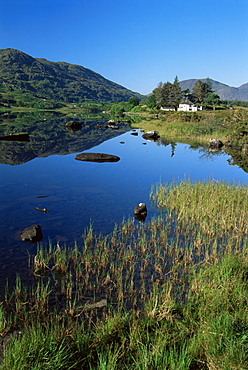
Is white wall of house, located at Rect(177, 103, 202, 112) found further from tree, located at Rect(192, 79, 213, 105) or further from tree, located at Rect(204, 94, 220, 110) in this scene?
tree, located at Rect(192, 79, 213, 105)

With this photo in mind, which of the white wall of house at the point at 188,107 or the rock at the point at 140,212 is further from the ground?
the white wall of house at the point at 188,107

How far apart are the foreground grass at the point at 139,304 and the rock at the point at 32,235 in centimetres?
266

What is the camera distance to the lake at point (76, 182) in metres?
16.8

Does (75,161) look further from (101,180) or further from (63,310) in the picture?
(63,310)

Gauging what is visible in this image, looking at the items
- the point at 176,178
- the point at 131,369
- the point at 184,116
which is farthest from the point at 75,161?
the point at 184,116

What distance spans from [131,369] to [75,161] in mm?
36148

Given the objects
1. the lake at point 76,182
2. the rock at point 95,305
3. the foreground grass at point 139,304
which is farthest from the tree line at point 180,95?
the rock at point 95,305

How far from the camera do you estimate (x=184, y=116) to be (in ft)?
261

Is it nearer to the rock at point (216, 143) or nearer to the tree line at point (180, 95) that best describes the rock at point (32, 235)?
the rock at point (216, 143)

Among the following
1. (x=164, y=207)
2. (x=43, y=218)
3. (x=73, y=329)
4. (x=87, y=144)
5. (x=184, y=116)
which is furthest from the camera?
(x=184, y=116)

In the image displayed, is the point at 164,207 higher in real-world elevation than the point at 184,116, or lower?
lower

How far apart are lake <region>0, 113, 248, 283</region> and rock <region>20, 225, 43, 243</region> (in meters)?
0.29

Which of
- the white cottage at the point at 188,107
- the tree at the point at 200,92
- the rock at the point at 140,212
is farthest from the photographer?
the tree at the point at 200,92

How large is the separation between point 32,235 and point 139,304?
25.9ft
